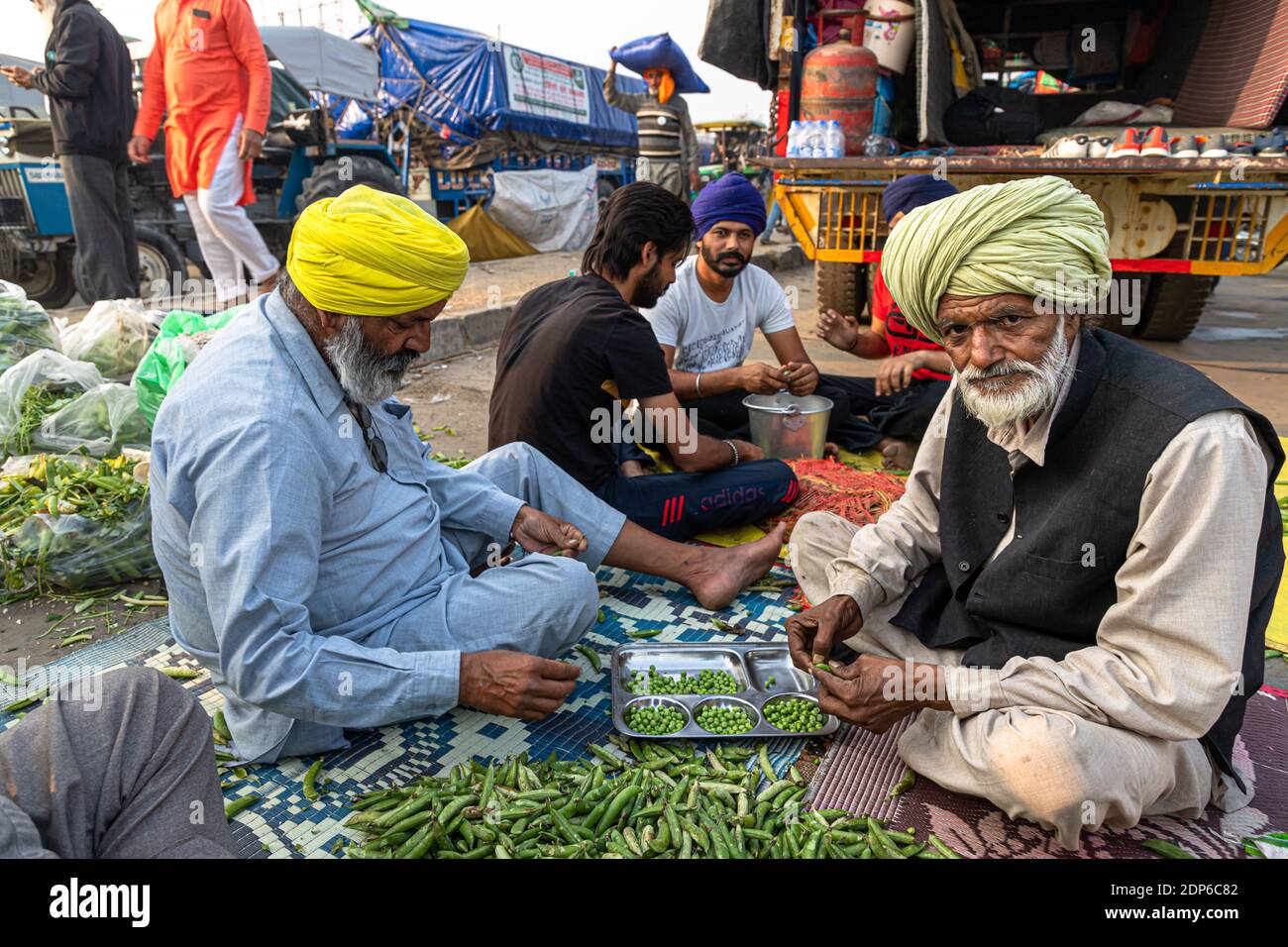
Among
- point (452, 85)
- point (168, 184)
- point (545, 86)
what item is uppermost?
point (545, 86)

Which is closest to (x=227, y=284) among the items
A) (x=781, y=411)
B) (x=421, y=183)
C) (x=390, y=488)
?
(x=781, y=411)

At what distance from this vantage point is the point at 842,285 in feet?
24.8

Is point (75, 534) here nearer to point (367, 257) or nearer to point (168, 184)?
point (367, 257)

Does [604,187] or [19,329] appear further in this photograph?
[604,187]

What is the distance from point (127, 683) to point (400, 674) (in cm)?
62

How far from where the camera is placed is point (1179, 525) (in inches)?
72.6

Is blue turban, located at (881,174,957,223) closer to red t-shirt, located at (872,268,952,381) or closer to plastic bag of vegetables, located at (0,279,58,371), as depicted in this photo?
red t-shirt, located at (872,268,952,381)

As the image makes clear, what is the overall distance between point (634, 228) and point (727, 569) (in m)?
1.50

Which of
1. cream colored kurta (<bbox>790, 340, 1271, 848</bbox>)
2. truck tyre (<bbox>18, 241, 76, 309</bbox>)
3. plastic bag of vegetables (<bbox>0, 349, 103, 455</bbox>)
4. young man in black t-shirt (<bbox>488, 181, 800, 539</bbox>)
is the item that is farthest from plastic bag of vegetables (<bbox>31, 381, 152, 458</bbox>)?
truck tyre (<bbox>18, 241, 76, 309</bbox>)

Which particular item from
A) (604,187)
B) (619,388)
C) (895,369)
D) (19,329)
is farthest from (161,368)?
(604,187)

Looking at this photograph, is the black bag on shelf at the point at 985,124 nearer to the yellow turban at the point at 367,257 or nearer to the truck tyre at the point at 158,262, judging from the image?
the yellow turban at the point at 367,257

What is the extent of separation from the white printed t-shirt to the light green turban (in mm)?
2497

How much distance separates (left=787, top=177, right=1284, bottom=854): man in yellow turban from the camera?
183 centimetres

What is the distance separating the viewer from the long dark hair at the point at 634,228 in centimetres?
366
